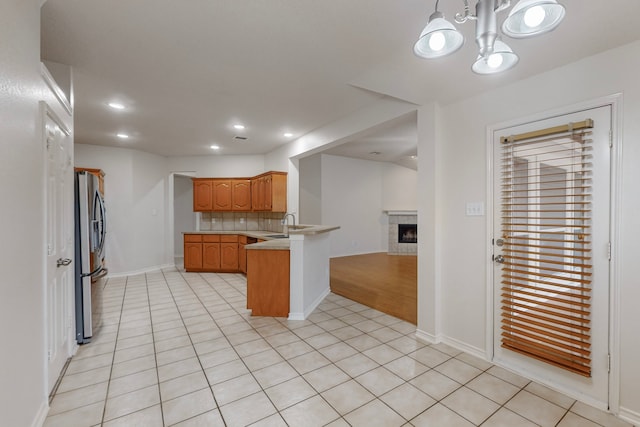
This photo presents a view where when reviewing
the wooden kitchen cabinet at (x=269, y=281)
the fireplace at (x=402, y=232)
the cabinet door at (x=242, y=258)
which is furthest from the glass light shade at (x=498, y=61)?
the fireplace at (x=402, y=232)

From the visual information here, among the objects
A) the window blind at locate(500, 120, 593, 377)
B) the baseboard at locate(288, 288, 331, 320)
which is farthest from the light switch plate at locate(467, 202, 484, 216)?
the baseboard at locate(288, 288, 331, 320)

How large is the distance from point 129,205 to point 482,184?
619 centimetres

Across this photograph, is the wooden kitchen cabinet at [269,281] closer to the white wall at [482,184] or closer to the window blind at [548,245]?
the white wall at [482,184]

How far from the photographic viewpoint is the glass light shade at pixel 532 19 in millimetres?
1072

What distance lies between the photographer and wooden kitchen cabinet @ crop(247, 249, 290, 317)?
11.5 feet

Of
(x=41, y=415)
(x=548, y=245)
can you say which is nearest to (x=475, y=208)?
(x=548, y=245)

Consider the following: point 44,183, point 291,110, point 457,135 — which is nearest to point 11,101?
point 44,183

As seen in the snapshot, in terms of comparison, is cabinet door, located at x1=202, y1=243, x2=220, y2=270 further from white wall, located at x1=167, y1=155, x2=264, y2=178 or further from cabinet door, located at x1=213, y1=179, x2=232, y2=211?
white wall, located at x1=167, y1=155, x2=264, y2=178

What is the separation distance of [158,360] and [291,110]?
122 inches

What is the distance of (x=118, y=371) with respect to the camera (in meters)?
2.30

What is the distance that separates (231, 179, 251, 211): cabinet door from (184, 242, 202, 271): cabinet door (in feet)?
3.69

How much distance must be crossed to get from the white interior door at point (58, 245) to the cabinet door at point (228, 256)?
11.0ft

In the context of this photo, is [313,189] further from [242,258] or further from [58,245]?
[58,245]

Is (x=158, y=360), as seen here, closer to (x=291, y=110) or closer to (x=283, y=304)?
(x=283, y=304)
